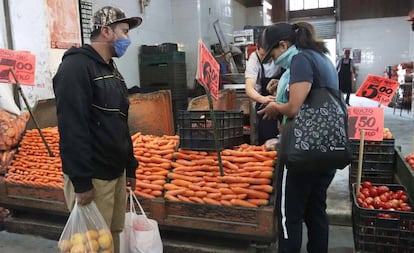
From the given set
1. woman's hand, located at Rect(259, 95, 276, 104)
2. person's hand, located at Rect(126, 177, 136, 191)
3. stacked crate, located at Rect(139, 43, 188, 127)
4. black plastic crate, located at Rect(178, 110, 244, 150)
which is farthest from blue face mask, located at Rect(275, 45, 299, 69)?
stacked crate, located at Rect(139, 43, 188, 127)

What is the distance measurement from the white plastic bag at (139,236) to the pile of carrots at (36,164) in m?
1.09

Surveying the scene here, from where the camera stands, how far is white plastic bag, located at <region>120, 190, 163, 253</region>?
2.27m

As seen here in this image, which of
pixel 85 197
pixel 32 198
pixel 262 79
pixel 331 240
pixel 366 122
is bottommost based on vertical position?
pixel 331 240

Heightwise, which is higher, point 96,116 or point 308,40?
point 308,40

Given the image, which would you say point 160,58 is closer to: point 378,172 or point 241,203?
point 378,172

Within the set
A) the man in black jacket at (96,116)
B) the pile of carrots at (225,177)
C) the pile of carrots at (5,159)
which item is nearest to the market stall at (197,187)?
the pile of carrots at (225,177)

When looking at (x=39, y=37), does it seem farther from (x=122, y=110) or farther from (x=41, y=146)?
(x=122, y=110)

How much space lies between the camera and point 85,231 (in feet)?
6.03

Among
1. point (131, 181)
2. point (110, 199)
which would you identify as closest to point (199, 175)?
point (131, 181)

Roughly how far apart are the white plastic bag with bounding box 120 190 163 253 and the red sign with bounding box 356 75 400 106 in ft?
6.82

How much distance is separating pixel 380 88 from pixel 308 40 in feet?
4.51

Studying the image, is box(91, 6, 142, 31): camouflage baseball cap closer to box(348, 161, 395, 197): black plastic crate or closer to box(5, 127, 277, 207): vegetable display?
box(5, 127, 277, 207): vegetable display

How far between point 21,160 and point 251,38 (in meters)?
4.91

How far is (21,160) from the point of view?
340 cm
